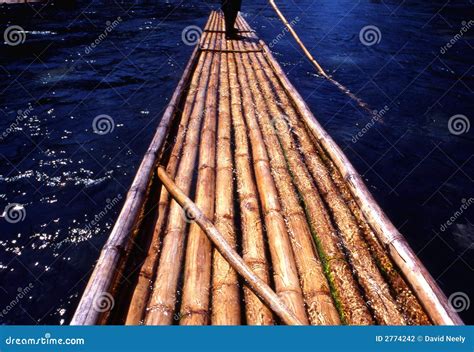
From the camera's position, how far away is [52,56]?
10.2 m

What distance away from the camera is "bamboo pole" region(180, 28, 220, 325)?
2.25m

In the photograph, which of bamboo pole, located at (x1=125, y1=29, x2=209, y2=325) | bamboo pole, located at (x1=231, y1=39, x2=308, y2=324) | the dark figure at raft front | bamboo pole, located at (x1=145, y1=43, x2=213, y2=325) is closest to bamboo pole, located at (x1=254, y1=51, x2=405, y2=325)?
bamboo pole, located at (x1=231, y1=39, x2=308, y2=324)

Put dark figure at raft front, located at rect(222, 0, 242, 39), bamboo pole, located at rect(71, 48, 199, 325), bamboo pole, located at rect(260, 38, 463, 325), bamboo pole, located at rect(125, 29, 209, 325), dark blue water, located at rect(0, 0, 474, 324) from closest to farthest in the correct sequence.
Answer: bamboo pole, located at rect(71, 48, 199, 325) < bamboo pole, located at rect(260, 38, 463, 325) < bamboo pole, located at rect(125, 29, 209, 325) < dark blue water, located at rect(0, 0, 474, 324) < dark figure at raft front, located at rect(222, 0, 242, 39)

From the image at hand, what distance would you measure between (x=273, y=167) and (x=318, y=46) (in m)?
9.81

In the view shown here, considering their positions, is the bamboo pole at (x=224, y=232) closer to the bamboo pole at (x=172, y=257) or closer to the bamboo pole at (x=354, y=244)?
the bamboo pole at (x=172, y=257)

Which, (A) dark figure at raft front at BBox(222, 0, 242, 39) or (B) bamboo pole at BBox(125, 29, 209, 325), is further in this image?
(A) dark figure at raft front at BBox(222, 0, 242, 39)

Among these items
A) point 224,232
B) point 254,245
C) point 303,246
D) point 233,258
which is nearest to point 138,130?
point 224,232

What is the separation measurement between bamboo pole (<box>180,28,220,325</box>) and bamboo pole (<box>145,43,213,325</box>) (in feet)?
0.28

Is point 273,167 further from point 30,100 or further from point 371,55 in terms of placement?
point 371,55

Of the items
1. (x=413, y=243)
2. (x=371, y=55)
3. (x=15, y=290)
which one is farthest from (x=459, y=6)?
(x=15, y=290)

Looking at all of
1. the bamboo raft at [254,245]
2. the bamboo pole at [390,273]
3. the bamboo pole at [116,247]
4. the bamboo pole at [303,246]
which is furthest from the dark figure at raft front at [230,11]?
the bamboo pole at [390,273]

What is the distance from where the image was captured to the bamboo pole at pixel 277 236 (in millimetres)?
2346

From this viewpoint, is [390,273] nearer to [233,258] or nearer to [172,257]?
[233,258]

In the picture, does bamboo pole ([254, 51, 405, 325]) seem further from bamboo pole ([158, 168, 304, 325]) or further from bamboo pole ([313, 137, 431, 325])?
bamboo pole ([158, 168, 304, 325])
